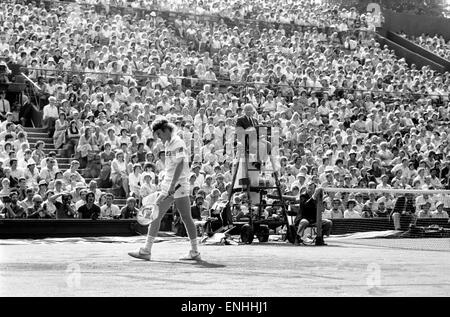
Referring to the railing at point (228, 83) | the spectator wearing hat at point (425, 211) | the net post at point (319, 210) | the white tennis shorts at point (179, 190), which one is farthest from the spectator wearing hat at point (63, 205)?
the spectator wearing hat at point (425, 211)

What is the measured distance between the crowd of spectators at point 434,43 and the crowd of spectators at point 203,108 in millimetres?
4360

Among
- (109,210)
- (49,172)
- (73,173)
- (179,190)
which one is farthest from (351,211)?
(179,190)

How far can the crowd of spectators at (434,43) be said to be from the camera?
41938 millimetres

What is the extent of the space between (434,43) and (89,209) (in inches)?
1040

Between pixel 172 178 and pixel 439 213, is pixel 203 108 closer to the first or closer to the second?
pixel 439 213

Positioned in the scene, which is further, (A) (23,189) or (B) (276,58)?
(B) (276,58)

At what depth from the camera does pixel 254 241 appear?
752 inches

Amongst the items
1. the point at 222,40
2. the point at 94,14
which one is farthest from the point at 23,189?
the point at 222,40

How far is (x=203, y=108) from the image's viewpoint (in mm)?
26312

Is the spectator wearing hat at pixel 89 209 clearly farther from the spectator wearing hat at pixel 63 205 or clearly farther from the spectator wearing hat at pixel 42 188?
the spectator wearing hat at pixel 42 188

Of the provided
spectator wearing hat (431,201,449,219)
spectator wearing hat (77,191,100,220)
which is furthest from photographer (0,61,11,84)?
spectator wearing hat (431,201,449,219)

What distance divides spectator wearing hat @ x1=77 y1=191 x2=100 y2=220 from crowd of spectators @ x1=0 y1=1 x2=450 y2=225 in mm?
28

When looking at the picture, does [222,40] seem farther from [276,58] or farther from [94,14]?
[94,14]
